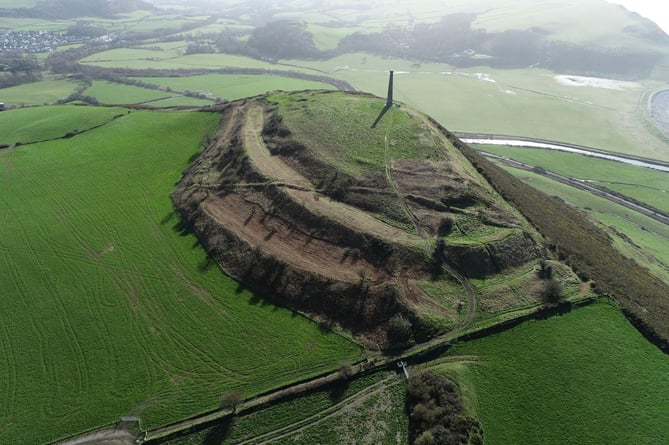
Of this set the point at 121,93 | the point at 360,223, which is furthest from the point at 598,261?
the point at 121,93

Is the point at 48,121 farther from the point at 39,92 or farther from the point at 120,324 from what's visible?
the point at 120,324

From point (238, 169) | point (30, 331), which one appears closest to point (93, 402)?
point (30, 331)

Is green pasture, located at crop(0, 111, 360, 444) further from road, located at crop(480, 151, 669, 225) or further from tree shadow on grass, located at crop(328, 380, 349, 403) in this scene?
road, located at crop(480, 151, 669, 225)

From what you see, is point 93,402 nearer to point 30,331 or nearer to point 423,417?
point 30,331

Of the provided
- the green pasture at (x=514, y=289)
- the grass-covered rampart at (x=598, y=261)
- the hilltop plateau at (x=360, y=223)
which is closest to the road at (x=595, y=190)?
the grass-covered rampart at (x=598, y=261)

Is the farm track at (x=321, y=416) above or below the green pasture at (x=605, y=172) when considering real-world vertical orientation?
below

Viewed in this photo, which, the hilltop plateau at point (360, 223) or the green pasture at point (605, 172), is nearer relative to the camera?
the hilltop plateau at point (360, 223)

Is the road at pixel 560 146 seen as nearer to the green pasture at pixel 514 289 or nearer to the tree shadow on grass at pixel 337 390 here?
the green pasture at pixel 514 289
